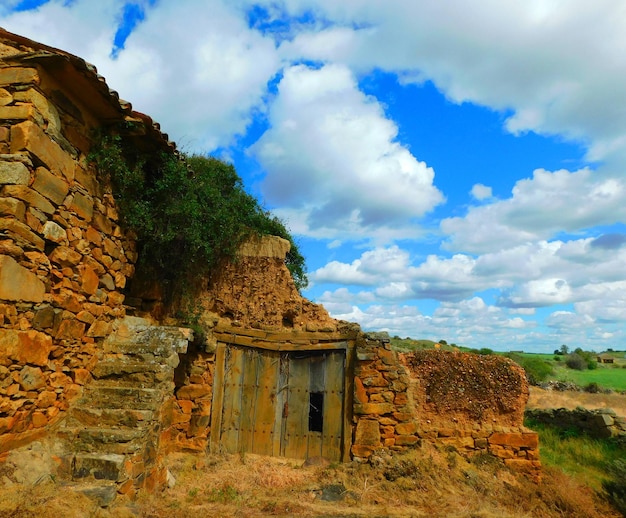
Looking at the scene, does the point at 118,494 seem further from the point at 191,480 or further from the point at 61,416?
the point at 191,480

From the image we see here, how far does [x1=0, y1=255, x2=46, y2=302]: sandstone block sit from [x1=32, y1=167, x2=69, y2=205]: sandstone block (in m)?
0.80

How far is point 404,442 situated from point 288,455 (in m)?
1.97

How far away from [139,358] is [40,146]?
8.98ft

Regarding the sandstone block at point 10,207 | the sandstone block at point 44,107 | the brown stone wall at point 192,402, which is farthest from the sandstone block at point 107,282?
the brown stone wall at point 192,402

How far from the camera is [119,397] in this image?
5.38 meters

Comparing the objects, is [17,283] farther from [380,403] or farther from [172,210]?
[380,403]

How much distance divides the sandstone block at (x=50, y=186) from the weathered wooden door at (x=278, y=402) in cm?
379

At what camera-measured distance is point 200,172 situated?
324 inches

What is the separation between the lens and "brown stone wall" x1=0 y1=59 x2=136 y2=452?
4273mm

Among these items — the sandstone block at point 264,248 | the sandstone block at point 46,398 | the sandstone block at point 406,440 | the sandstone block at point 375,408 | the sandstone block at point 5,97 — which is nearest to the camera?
the sandstone block at point 5,97

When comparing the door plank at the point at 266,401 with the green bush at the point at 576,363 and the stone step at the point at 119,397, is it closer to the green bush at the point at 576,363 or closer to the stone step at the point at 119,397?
the stone step at the point at 119,397

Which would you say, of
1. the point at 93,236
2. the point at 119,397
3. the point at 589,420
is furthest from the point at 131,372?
the point at 589,420

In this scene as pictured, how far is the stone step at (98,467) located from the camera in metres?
4.54

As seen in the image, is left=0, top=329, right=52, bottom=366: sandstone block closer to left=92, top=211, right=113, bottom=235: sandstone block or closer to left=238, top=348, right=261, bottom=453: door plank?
left=92, top=211, right=113, bottom=235: sandstone block
